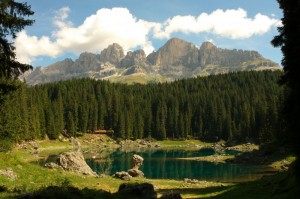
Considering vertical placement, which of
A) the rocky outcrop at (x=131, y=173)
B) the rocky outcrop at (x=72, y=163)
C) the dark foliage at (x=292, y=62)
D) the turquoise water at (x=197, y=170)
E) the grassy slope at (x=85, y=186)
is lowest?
the turquoise water at (x=197, y=170)

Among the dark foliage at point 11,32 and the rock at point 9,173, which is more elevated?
the dark foliage at point 11,32

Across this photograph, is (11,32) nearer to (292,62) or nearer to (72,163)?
(292,62)

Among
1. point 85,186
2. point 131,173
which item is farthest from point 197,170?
point 85,186

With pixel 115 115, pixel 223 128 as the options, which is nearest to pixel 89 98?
pixel 115 115

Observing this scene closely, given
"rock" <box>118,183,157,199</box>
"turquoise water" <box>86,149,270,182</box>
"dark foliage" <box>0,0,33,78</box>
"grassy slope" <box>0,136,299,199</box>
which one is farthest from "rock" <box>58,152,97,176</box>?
"dark foliage" <box>0,0,33,78</box>

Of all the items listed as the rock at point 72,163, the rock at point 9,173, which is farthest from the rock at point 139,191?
the rock at point 72,163

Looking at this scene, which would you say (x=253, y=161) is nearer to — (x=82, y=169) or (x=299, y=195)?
(x=82, y=169)

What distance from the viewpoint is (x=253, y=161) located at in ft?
302

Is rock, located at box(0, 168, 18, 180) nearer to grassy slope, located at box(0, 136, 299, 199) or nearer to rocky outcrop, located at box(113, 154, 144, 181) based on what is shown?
grassy slope, located at box(0, 136, 299, 199)

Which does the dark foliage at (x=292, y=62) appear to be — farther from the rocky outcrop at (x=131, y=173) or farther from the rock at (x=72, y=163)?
the rock at (x=72, y=163)

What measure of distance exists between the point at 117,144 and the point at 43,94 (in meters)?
41.3

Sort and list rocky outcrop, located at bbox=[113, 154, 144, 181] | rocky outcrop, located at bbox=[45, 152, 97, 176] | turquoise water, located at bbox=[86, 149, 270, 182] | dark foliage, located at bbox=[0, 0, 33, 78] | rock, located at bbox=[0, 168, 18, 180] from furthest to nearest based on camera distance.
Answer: turquoise water, located at bbox=[86, 149, 270, 182]
rocky outcrop, located at bbox=[45, 152, 97, 176]
rocky outcrop, located at bbox=[113, 154, 144, 181]
rock, located at bbox=[0, 168, 18, 180]
dark foliage, located at bbox=[0, 0, 33, 78]

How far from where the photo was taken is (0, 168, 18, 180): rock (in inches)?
1296

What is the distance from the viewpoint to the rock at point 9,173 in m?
32.9
